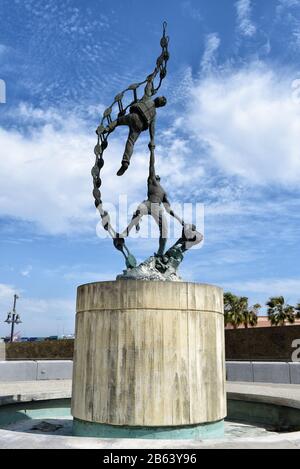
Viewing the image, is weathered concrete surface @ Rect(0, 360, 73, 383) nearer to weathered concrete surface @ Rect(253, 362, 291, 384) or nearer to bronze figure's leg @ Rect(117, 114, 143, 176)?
weathered concrete surface @ Rect(253, 362, 291, 384)

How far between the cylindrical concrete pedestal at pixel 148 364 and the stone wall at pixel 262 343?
1367cm

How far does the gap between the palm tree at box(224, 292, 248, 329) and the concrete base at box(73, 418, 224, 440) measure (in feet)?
116

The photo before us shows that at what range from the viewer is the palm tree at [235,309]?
40969 mm

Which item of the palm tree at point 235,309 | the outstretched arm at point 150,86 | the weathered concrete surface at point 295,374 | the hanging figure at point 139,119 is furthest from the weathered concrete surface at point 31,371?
the palm tree at point 235,309

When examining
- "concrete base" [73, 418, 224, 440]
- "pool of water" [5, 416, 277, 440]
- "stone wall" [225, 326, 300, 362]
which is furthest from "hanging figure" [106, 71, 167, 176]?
"stone wall" [225, 326, 300, 362]

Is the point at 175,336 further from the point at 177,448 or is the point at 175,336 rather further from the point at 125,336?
the point at 177,448

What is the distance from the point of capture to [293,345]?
62.4ft

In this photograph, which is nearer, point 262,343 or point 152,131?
point 152,131

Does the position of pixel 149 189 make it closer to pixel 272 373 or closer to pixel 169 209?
pixel 169 209

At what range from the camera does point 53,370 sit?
50.0 ft

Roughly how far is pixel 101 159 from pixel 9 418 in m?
5.53

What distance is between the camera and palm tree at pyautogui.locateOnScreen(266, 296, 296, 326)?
3939 centimetres

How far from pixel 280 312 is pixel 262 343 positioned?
21.0 meters

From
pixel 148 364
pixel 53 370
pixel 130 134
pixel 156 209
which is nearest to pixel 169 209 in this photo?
pixel 156 209
